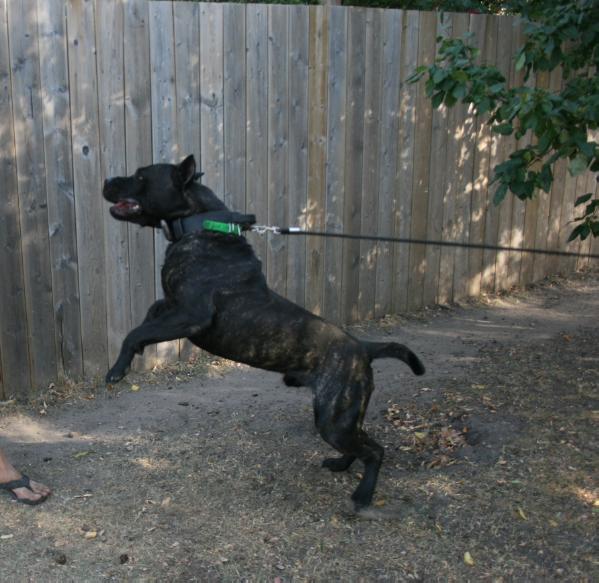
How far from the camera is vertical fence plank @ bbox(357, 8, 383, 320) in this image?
7.20m

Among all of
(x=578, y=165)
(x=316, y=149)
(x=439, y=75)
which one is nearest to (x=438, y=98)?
(x=439, y=75)

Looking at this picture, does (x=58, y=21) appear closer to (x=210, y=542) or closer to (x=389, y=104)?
(x=389, y=104)

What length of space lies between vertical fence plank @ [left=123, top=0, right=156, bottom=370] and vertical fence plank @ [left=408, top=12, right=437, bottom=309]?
280 cm

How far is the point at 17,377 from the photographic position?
5914 millimetres

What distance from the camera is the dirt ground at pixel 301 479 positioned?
3990 millimetres

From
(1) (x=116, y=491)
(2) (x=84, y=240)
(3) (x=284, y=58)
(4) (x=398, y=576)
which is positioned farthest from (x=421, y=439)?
(3) (x=284, y=58)

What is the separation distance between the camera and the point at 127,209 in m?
4.00

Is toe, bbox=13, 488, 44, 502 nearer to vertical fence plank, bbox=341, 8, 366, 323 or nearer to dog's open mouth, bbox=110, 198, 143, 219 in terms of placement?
dog's open mouth, bbox=110, 198, 143, 219

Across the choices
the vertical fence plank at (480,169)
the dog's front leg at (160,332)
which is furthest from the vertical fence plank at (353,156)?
the dog's front leg at (160,332)

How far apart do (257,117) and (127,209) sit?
9.50 ft

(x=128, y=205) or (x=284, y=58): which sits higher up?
(x=284, y=58)

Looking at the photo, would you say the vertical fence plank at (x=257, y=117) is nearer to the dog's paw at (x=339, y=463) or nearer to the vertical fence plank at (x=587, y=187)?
the dog's paw at (x=339, y=463)

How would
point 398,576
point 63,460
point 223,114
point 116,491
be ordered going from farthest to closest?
1. point 223,114
2. point 63,460
3. point 116,491
4. point 398,576

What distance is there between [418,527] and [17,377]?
3236 millimetres
